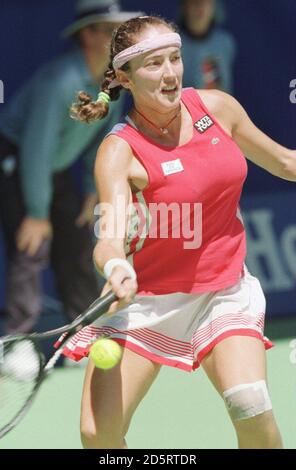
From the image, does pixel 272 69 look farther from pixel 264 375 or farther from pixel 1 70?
pixel 264 375

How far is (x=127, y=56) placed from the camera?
434 cm

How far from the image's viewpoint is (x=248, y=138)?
177 inches

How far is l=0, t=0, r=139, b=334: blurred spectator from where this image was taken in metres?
7.29

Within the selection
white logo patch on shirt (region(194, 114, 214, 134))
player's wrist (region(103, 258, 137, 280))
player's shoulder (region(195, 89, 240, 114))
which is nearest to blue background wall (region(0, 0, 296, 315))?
player's shoulder (region(195, 89, 240, 114))

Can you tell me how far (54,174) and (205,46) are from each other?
1245mm

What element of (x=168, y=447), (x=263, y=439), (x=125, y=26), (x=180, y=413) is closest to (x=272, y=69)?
(x=180, y=413)

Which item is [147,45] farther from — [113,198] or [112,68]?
[113,198]

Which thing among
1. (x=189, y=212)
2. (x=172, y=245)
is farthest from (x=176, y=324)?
(x=189, y=212)

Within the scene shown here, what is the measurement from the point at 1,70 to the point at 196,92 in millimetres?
3100

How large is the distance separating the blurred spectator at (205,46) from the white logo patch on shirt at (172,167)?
346 centimetres

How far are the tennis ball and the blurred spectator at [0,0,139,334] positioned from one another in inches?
132

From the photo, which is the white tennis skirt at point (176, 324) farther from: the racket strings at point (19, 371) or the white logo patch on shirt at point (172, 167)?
the white logo patch on shirt at point (172, 167)

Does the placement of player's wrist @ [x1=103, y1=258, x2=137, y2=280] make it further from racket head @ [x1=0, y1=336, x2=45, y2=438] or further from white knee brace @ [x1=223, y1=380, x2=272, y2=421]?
white knee brace @ [x1=223, y1=380, x2=272, y2=421]

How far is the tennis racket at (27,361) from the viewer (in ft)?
13.3
